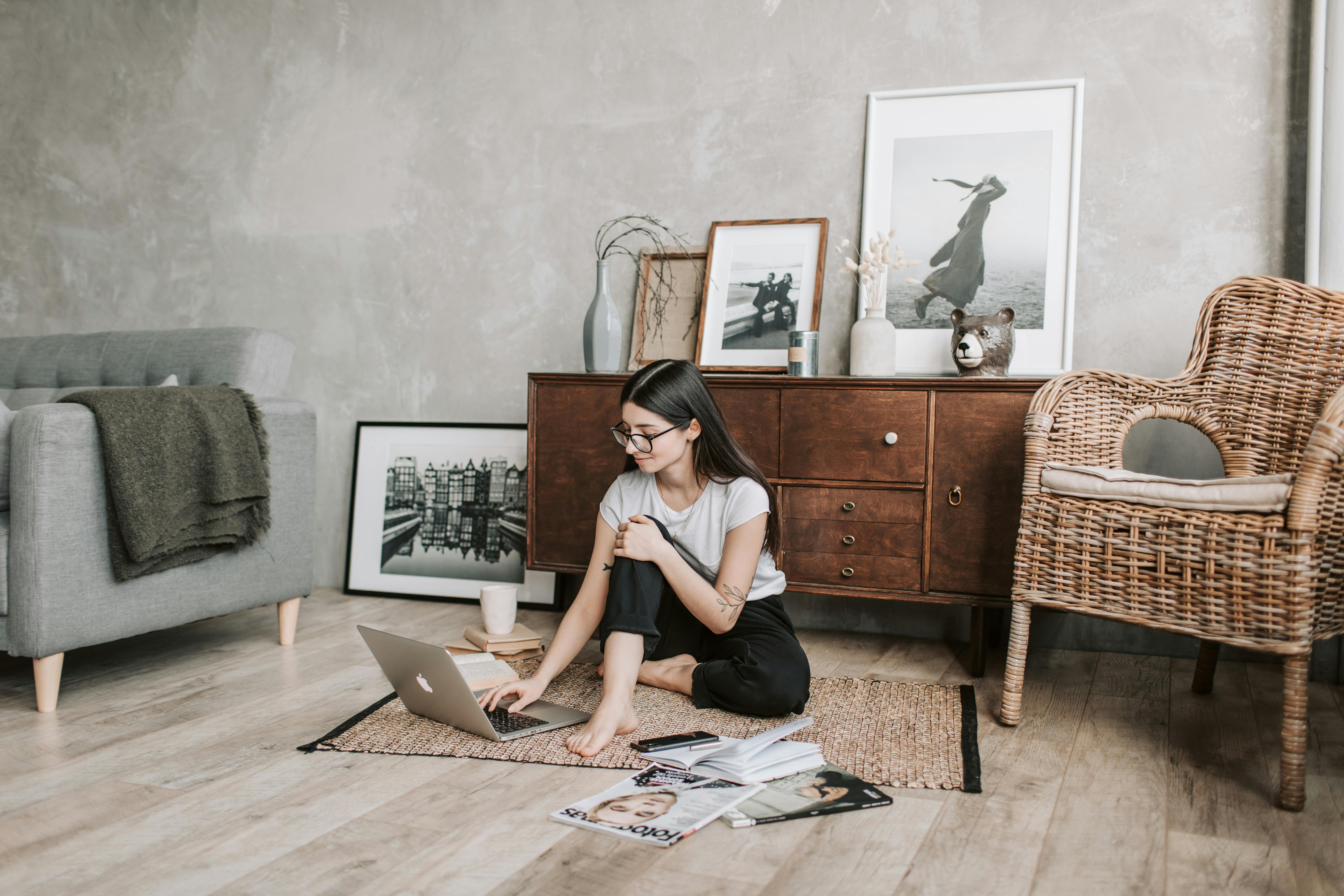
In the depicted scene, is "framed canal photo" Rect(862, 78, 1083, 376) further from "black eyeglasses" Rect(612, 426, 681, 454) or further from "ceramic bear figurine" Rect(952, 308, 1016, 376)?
"black eyeglasses" Rect(612, 426, 681, 454)

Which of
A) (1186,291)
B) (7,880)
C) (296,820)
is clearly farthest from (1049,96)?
(7,880)

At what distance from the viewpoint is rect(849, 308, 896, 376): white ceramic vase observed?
242cm

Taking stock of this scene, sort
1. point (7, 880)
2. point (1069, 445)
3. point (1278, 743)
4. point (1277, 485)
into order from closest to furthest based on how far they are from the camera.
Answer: point (7, 880) → point (1277, 485) → point (1278, 743) → point (1069, 445)

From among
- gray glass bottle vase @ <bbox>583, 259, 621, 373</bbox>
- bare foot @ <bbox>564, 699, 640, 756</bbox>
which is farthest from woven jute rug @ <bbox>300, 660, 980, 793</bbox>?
gray glass bottle vase @ <bbox>583, 259, 621, 373</bbox>

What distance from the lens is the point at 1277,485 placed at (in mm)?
1467

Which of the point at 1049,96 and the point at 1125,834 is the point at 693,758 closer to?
the point at 1125,834

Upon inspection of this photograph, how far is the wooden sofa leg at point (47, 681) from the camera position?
1.87 metres

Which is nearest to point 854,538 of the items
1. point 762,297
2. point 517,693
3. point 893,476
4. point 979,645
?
point 893,476

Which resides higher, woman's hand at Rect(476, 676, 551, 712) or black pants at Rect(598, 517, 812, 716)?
black pants at Rect(598, 517, 812, 716)

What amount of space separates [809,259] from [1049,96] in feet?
2.51

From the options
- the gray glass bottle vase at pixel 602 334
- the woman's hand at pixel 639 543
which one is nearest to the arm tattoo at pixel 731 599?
the woman's hand at pixel 639 543

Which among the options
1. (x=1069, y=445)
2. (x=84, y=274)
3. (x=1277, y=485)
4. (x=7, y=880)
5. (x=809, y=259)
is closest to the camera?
(x=7, y=880)

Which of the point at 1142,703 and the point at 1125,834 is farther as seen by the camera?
the point at 1142,703

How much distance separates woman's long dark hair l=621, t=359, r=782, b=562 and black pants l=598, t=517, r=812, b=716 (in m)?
0.16
